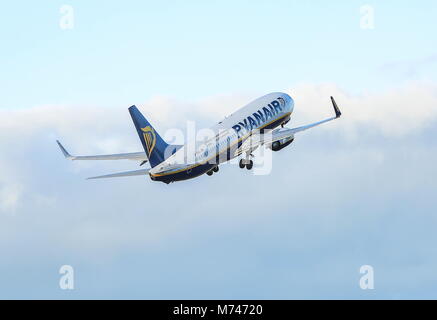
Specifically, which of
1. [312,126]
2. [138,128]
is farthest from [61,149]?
[312,126]

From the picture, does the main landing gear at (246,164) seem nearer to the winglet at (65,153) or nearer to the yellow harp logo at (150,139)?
the yellow harp logo at (150,139)

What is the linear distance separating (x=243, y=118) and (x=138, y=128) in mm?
14887

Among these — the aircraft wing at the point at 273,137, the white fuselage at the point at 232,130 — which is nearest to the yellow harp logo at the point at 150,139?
the white fuselage at the point at 232,130

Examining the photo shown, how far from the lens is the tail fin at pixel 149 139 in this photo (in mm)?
73688

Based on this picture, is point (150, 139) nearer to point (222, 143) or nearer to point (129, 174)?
point (129, 174)

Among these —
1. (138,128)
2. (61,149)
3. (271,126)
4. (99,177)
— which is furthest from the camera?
(271,126)

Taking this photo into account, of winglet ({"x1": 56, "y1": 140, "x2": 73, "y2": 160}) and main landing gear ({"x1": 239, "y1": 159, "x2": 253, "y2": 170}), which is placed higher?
winglet ({"x1": 56, "y1": 140, "x2": 73, "y2": 160})

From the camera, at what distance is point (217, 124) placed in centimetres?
8275

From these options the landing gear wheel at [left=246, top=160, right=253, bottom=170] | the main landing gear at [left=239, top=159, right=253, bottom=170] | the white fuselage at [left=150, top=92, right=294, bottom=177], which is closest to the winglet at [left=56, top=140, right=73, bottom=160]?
the white fuselage at [left=150, top=92, right=294, bottom=177]

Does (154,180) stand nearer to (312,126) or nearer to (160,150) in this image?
(160,150)

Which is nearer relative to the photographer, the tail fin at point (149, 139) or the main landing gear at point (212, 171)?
the tail fin at point (149, 139)

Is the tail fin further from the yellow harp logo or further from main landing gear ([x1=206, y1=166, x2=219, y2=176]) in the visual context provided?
main landing gear ([x1=206, y1=166, x2=219, y2=176])

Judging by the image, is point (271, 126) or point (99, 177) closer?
point (99, 177)

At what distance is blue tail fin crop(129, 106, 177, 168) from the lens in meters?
73.7
